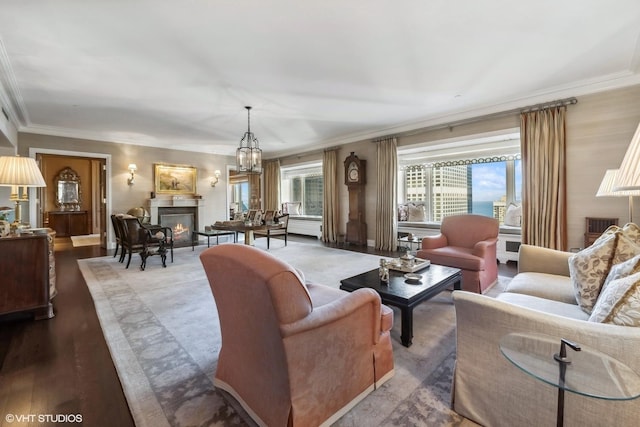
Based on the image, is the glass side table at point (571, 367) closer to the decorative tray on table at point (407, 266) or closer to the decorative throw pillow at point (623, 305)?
the decorative throw pillow at point (623, 305)

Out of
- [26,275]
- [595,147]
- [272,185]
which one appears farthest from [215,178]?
[595,147]

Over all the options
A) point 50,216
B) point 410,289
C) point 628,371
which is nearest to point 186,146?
point 50,216

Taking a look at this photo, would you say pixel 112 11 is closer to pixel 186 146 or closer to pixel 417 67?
pixel 417 67

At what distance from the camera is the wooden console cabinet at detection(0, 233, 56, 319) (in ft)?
8.32

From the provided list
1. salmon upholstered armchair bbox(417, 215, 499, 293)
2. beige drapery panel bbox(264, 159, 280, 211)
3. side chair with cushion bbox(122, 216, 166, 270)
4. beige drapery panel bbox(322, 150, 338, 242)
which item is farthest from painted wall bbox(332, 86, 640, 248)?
beige drapery panel bbox(264, 159, 280, 211)

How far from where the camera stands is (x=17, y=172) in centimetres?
265

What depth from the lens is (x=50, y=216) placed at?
27.2ft

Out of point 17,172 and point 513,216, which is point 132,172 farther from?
point 513,216

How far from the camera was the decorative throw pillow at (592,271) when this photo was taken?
5.53 feet

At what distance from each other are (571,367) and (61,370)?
2.75m

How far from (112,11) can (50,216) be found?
8.76 metres

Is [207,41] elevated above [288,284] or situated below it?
above

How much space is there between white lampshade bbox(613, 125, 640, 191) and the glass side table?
0.70m

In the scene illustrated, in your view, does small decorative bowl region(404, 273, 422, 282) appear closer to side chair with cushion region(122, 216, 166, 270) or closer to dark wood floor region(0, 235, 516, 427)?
dark wood floor region(0, 235, 516, 427)
